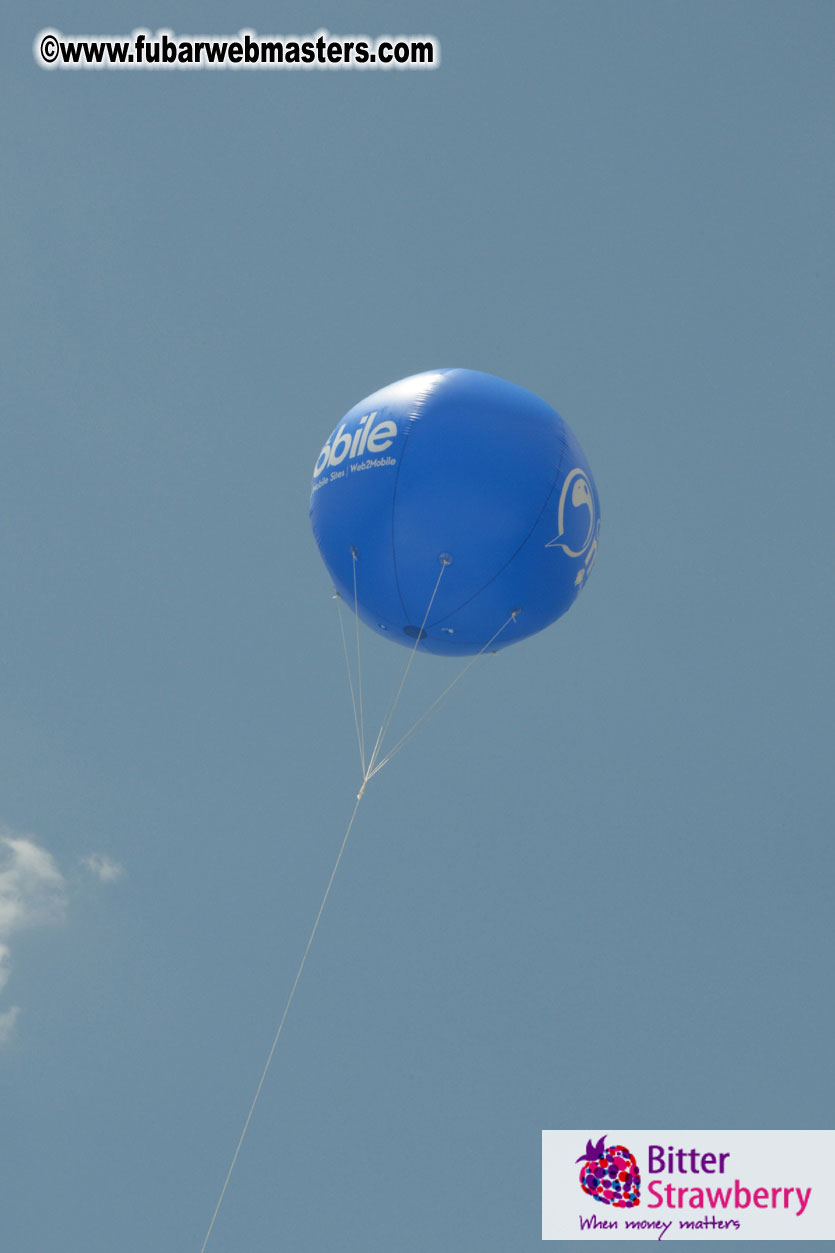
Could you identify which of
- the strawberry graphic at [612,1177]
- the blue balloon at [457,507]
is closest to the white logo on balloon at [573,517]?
the blue balloon at [457,507]

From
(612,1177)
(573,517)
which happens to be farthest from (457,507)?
(612,1177)

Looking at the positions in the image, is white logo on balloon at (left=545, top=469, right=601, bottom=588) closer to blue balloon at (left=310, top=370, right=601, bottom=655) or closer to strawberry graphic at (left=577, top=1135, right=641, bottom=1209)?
blue balloon at (left=310, top=370, right=601, bottom=655)

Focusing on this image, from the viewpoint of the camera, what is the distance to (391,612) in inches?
727

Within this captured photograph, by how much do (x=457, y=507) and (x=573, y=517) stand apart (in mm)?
2060

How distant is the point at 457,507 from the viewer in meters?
17.0

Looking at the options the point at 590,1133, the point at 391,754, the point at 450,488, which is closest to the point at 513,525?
the point at 450,488

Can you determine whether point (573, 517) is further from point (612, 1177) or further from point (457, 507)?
point (612, 1177)

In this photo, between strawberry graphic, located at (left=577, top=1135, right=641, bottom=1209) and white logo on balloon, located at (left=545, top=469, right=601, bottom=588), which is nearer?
white logo on balloon, located at (left=545, top=469, right=601, bottom=588)

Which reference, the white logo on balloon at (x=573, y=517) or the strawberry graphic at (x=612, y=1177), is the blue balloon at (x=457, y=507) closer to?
the white logo on balloon at (x=573, y=517)

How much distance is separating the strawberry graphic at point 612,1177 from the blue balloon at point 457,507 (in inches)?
372

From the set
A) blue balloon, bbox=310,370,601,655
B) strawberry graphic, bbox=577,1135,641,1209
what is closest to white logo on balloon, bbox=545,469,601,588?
blue balloon, bbox=310,370,601,655

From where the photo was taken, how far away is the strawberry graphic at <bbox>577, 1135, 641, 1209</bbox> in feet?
66.4

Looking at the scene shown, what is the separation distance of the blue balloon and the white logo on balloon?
28 mm

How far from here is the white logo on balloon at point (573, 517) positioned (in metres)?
17.7
